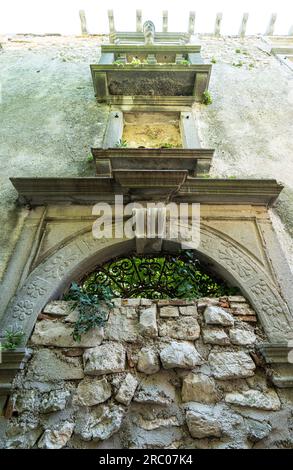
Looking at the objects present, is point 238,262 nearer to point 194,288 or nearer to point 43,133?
point 194,288

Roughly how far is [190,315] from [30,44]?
24.5 feet

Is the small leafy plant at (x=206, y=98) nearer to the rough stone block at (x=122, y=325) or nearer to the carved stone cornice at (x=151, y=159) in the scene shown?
the carved stone cornice at (x=151, y=159)

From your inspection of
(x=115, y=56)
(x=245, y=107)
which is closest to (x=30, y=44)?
(x=115, y=56)

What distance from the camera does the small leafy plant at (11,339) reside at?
91.3 inches

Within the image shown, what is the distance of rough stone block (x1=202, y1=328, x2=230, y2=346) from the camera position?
240 centimetres

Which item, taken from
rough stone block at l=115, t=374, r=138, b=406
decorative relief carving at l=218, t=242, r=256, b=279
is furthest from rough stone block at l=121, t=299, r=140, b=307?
decorative relief carving at l=218, t=242, r=256, b=279

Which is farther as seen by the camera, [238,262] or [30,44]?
[30,44]

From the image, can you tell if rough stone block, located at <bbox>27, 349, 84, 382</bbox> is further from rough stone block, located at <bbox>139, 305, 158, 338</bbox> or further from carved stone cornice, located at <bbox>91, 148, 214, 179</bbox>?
carved stone cornice, located at <bbox>91, 148, 214, 179</bbox>

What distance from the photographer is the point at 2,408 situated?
83.7 inches

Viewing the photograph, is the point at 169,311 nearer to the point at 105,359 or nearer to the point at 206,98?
the point at 105,359

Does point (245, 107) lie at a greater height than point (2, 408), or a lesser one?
greater

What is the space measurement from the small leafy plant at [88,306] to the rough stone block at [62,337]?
0.04 m

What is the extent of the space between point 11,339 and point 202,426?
5.37 ft
